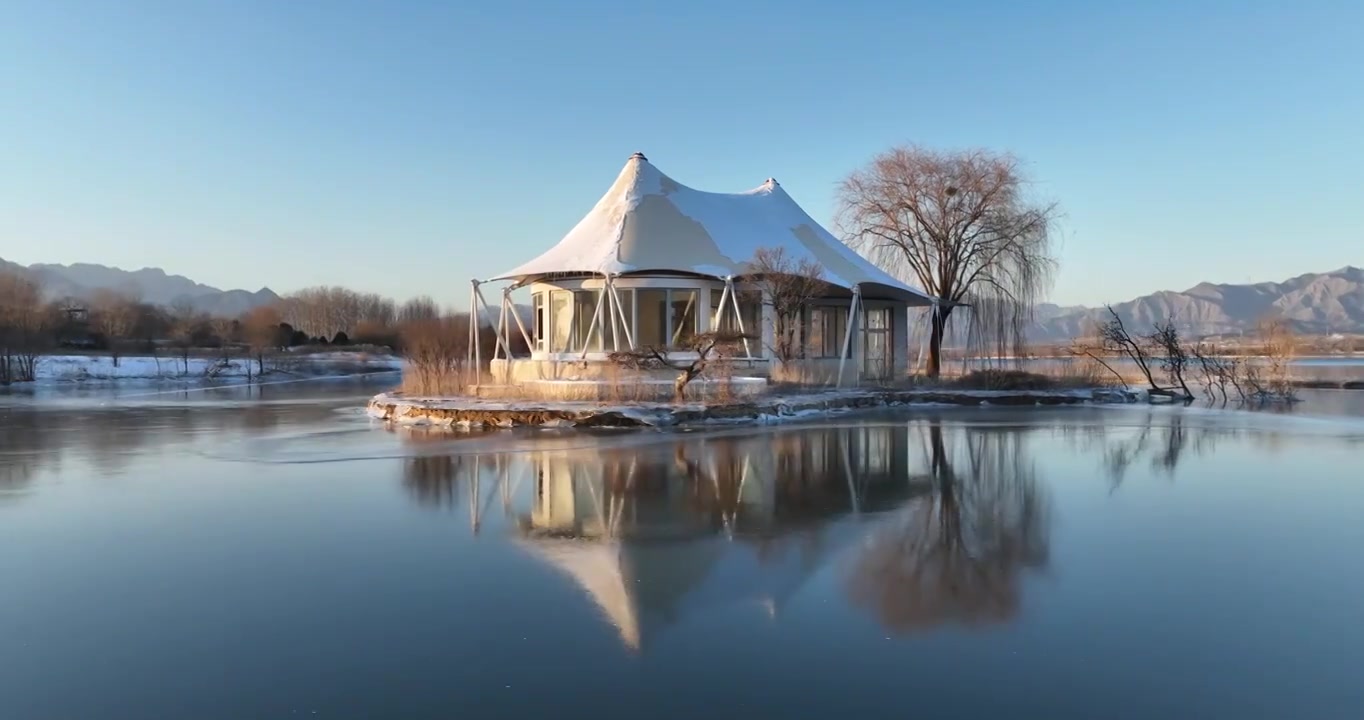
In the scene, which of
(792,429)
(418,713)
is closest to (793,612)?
(418,713)

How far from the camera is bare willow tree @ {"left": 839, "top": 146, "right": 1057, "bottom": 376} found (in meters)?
27.3

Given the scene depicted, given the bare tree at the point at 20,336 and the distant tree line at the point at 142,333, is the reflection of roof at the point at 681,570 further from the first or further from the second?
the bare tree at the point at 20,336

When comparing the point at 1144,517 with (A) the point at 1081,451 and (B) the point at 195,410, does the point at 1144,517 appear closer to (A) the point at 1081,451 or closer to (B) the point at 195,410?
(A) the point at 1081,451

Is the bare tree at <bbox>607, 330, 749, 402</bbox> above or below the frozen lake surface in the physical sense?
above

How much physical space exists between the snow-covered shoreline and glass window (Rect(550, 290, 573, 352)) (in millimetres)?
29326

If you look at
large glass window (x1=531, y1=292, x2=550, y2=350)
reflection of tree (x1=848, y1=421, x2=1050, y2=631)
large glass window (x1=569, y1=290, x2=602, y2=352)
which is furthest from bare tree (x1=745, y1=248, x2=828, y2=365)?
reflection of tree (x1=848, y1=421, x2=1050, y2=631)

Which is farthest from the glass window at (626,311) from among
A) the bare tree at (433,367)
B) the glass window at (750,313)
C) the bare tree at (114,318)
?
the bare tree at (114,318)

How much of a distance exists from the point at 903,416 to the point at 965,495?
10.2 metres

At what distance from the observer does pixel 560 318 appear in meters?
24.8

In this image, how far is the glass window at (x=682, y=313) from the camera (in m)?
23.0

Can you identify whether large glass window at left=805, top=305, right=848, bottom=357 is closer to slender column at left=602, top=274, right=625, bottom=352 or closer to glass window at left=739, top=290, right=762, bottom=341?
glass window at left=739, top=290, right=762, bottom=341

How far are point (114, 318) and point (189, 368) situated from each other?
2043cm

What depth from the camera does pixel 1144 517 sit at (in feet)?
25.4

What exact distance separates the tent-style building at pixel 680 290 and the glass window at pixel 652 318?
3 cm
